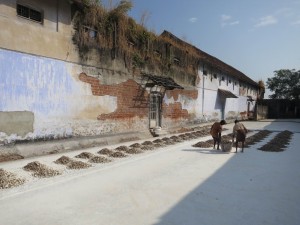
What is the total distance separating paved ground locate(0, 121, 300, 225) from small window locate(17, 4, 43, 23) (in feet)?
15.0

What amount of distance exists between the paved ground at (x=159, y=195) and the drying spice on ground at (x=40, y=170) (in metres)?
0.22

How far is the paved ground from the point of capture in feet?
16.2

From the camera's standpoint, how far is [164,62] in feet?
60.4

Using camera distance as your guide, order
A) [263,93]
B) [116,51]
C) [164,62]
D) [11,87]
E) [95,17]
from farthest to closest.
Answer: [263,93], [164,62], [116,51], [95,17], [11,87]

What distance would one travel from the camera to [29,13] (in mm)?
10133

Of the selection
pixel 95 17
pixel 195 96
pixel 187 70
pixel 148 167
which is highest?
pixel 95 17

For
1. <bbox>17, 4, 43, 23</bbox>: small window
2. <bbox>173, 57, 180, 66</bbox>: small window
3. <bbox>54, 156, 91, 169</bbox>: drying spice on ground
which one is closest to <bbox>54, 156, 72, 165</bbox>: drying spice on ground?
<bbox>54, 156, 91, 169</bbox>: drying spice on ground

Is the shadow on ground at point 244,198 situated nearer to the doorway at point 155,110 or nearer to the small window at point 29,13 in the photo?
the small window at point 29,13

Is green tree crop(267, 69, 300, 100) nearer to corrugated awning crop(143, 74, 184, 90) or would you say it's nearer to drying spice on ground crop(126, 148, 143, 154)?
corrugated awning crop(143, 74, 184, 90)

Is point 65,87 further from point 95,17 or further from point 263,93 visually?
point 263,93

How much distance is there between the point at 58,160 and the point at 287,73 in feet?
159

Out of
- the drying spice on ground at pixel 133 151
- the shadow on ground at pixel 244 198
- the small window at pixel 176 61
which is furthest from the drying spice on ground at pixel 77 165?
the small window at pixel 176 61

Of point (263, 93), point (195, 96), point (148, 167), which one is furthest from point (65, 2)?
point (263, 93)

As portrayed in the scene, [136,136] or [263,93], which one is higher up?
A: [263,93]
